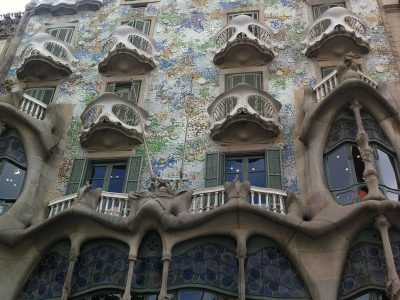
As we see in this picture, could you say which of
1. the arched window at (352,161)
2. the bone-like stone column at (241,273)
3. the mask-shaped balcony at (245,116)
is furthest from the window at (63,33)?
the bone-like stone column at (241,273)

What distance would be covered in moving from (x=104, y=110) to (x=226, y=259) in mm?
6423

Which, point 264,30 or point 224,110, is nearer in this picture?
point 224,110

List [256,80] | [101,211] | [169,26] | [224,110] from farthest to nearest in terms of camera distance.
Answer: [169,26] → [256,80] → [224,110] → [101,211]

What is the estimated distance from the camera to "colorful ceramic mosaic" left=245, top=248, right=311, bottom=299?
515 inches

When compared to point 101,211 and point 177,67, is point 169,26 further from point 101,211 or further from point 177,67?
point 101,211

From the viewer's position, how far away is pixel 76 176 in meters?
17.0

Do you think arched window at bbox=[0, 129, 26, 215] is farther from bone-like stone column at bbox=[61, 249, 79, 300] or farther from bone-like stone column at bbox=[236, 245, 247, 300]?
bone-like stone column at bbox=[236, 245, 247, 300]

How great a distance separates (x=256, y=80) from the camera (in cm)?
1855

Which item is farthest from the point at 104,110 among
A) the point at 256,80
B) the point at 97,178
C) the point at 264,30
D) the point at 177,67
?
the point at 264,30

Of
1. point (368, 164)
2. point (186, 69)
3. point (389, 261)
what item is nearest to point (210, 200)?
point (368, 164)

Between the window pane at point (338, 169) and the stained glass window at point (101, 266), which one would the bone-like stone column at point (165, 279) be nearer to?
the stained glass window at point (101, 266)

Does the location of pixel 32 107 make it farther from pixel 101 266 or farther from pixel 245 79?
pixel 245 79

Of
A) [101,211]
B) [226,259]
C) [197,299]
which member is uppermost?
[101,211]

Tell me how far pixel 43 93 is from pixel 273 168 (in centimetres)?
887
